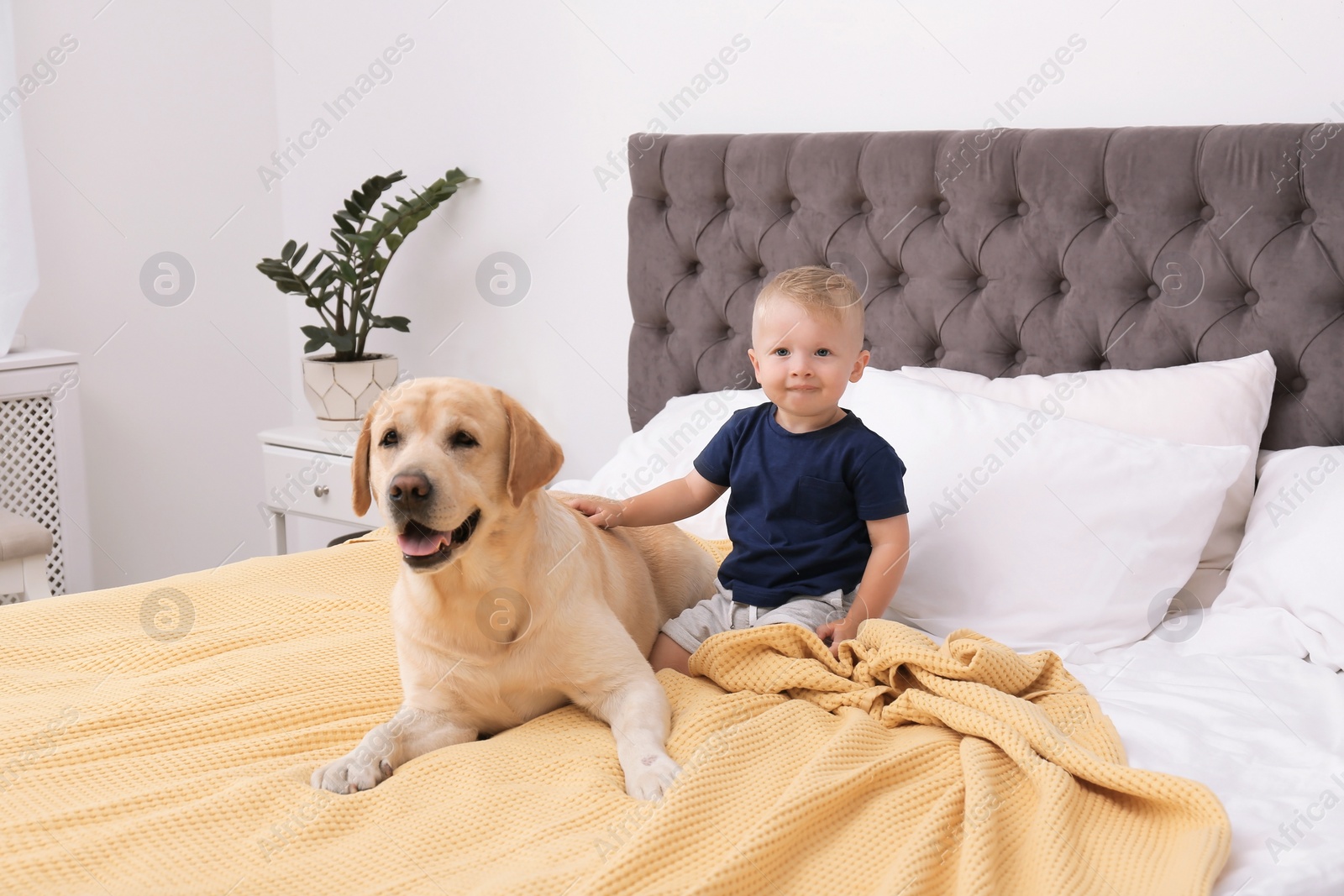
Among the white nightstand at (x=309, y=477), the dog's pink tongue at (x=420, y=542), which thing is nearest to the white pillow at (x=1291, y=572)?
the dog's pink tongue at (x=420, y=542)

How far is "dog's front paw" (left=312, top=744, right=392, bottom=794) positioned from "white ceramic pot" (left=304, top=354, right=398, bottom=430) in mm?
2212

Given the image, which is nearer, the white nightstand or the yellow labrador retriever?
the yellow labrador retriever

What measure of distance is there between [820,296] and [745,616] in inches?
22.0

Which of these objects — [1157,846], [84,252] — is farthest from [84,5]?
[1157,846]

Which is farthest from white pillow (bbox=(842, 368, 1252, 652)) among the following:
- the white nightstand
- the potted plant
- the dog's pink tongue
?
the potted plant

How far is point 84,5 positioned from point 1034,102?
308 cm

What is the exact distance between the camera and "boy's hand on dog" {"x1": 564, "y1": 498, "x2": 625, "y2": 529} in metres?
1.98

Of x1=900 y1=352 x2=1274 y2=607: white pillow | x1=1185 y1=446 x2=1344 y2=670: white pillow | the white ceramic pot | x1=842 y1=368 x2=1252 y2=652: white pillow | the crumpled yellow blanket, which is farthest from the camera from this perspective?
the white ceramic pot

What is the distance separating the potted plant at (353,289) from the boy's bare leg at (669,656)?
6.36 ft

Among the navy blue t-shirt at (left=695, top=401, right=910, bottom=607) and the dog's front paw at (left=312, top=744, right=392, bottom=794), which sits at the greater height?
the navy blue t-shirt at (left=695, top=401, right=910, bottom=607)

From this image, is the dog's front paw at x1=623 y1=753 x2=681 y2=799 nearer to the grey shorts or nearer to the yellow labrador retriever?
the yellow labrador retriever

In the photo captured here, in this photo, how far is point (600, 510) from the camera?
1.99 metres

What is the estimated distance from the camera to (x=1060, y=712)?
5.08 feet

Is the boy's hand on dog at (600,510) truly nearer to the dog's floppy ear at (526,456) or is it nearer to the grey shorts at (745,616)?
the grey shorts at (745,616)
